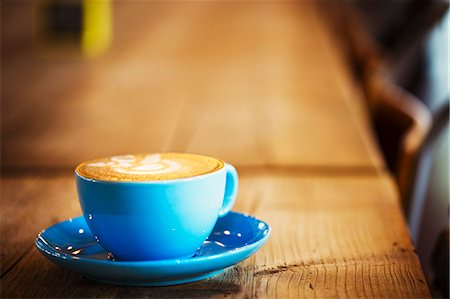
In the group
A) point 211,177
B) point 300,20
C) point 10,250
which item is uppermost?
point 211,177

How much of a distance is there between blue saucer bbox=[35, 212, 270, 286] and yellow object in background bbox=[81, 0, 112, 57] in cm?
167

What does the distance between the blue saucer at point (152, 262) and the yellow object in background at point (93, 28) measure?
1670 millimetres

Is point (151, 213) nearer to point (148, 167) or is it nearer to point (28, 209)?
point (148, 167)

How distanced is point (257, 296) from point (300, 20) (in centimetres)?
249

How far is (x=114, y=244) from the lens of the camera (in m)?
0.61

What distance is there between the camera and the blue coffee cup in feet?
1.93

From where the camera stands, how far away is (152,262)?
0.57m

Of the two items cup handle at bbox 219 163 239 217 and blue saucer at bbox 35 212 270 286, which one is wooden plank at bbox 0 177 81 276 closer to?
blue saucer at bbox 35 212 270 286

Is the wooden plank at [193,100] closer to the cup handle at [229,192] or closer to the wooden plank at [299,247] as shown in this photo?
the wooden plank at [299,247]

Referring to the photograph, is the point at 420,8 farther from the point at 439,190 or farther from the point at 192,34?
the point at 439,190

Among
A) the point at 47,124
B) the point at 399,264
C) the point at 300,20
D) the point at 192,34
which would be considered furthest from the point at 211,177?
the point at 300,20

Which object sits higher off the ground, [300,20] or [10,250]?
[10,250]

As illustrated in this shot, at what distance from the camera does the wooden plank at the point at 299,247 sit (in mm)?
598

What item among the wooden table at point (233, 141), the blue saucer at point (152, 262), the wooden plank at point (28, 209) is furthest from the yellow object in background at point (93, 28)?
the blue saucer at point (152, 262)
